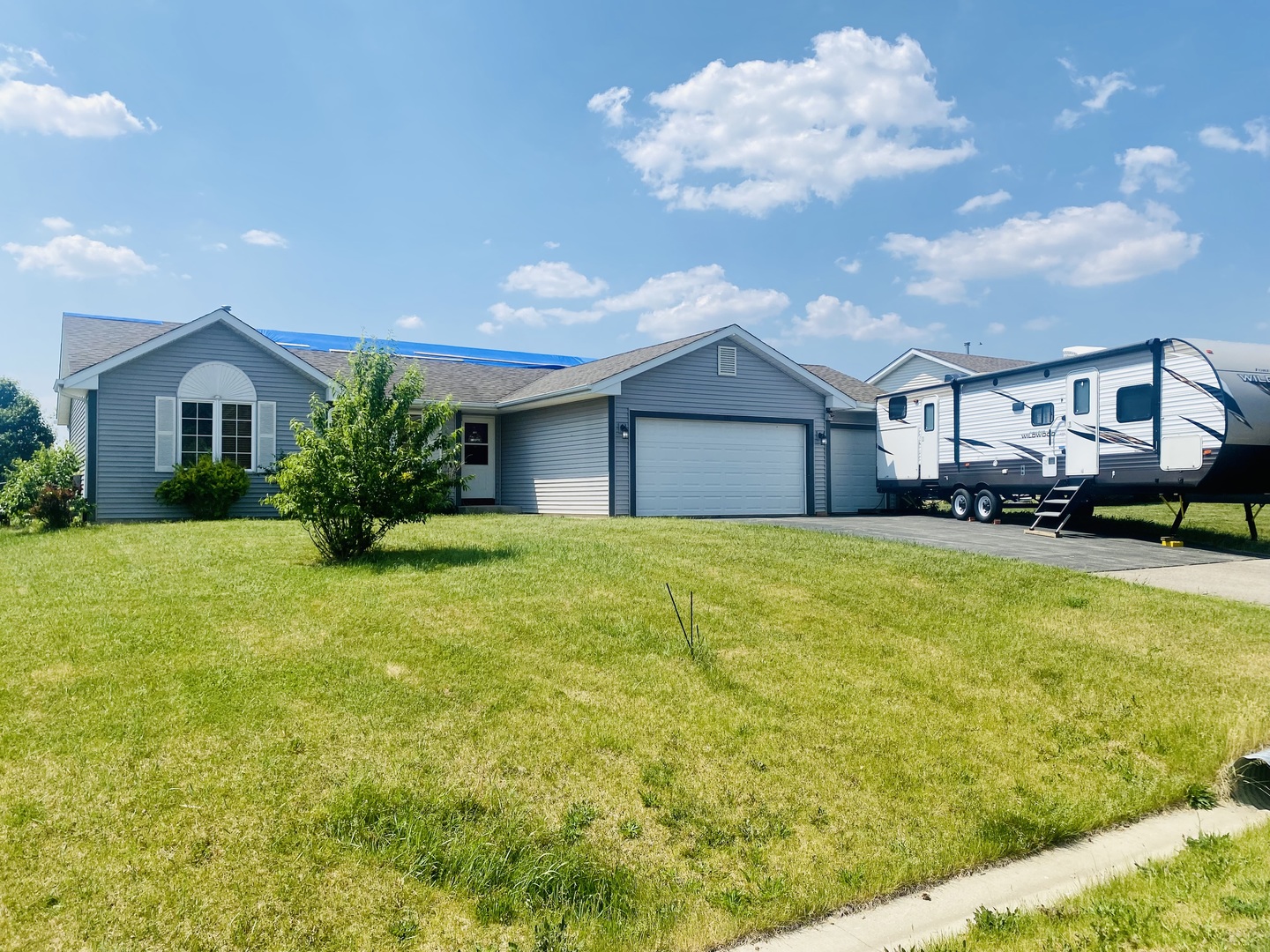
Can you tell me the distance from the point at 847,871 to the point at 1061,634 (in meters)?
4.58

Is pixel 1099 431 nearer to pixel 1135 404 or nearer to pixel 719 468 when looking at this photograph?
pixel 1135 404

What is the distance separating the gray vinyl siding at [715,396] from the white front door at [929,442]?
238 cm

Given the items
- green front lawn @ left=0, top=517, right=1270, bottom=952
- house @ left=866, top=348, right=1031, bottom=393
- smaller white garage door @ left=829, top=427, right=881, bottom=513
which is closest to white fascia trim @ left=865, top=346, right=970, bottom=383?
house @ left=866, top=348, right=1031, bottom=393

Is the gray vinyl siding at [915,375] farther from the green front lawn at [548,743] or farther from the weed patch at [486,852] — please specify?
the weed patch at [486,852]

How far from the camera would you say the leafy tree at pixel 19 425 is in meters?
28.8

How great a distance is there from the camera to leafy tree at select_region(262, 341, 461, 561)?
9.25 m

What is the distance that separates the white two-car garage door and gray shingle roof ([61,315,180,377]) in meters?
10.3

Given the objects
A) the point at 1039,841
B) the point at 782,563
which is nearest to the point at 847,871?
the point at 1039,841

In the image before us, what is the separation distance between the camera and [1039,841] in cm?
434

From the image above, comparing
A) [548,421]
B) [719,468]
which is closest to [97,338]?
[548,421]

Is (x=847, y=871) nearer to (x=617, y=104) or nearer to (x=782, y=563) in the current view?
(x=782, y=563)

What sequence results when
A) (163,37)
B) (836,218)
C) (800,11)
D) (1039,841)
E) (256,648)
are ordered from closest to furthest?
1. (1039,841)
2. (256,648)
3. (163,37)
4. (800,11)
5. (836,218)

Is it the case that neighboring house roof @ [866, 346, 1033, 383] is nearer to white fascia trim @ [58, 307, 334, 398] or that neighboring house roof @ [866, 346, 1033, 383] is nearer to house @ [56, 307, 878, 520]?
house @ [56, 307, 878, 520]

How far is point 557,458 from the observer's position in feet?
62.4
